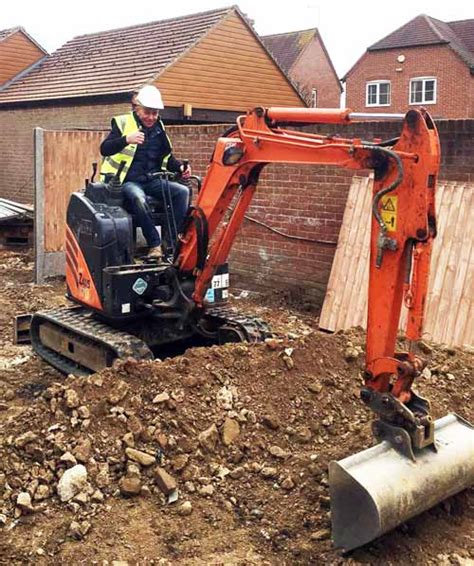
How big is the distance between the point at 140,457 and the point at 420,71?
1334 inches

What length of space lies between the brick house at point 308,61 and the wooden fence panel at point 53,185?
96.4ft

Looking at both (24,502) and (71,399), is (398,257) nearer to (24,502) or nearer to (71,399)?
(71,399)

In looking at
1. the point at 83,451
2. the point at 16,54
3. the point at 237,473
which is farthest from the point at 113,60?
the point at 237,473

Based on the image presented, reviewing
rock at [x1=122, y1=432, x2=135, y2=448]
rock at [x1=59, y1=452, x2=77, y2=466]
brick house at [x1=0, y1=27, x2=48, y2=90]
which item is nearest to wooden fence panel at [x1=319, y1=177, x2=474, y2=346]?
rock at [x1=122, y1=432, x2=135, y2=448]

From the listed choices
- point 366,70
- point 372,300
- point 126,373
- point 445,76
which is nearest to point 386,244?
point 372,300

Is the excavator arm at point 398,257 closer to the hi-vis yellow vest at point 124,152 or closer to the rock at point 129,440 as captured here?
the rock at point 129,440

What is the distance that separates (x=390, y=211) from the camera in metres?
3.81

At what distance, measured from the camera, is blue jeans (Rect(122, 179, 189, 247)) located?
598 centimetres

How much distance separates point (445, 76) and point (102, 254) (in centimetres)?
3139

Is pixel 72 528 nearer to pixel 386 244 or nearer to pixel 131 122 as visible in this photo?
pixel 386 244

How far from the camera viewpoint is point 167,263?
610 centimetres

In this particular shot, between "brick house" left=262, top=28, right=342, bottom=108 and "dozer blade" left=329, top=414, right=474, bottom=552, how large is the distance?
36571 mm

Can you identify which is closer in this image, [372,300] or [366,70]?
[372,300]

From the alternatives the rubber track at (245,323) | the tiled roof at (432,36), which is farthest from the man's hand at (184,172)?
the tiled roof at (432,36)
